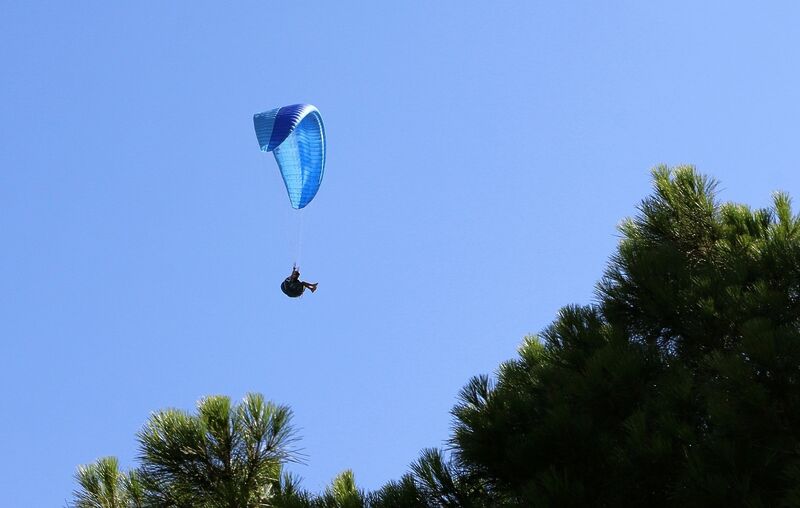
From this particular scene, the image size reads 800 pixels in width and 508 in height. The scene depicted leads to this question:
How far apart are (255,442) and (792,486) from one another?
3.97 metres

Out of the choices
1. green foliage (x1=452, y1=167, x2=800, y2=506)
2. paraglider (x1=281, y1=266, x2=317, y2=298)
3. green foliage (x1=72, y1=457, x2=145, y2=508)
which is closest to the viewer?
green foliage (x1=452, y1=167, x2=800, y2=506)

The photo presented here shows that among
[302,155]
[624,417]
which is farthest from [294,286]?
[624,417]

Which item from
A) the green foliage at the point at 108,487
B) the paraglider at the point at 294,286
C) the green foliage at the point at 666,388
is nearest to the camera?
the green foliage at the point at 666,388

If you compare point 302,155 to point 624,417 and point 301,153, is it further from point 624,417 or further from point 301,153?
point 624,417

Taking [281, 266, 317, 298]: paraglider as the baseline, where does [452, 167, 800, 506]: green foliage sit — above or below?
below

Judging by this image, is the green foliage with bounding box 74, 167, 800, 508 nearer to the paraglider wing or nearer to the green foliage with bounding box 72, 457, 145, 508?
the green foliage with bounding box 72, 457, 145, 508

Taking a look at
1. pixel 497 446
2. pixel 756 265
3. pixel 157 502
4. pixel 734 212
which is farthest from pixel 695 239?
pixel 157 502

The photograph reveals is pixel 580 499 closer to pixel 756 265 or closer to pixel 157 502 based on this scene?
pixel 756 265

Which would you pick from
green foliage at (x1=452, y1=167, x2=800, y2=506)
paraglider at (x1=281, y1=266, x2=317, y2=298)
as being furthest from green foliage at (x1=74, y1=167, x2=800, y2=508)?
paraglider at (x1=281, y1=266, x2=317, y2=298)

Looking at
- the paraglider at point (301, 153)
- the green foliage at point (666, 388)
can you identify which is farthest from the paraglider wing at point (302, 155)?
the green foliage at point (666, 388)

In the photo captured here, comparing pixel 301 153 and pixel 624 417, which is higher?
pixel 301 153

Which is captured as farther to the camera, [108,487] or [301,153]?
[301,153]

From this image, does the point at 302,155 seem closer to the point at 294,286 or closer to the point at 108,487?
the point at 294,286

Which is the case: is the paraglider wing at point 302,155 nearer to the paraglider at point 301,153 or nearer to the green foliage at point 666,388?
the paraglider at point 301,153
